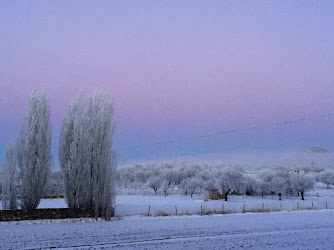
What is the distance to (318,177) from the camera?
9750 cm

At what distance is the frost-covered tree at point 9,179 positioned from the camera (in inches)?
911

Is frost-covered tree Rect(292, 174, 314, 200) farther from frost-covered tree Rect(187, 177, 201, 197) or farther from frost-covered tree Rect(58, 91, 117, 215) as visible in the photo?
frost-covered tree Rect(58, 91, 117, 215)

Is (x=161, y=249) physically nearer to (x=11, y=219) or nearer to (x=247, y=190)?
(x=11, y=219)

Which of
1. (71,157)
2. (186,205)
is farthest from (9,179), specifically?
(186,205)

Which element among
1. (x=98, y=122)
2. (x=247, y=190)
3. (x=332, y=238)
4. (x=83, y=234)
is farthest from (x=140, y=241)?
(x=247, y=190)

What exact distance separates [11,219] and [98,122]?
8531mm

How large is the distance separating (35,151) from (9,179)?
2400mm

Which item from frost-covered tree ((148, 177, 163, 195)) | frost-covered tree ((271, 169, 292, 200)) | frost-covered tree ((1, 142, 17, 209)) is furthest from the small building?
frost-covered tree ((1, 142, 17, 209))

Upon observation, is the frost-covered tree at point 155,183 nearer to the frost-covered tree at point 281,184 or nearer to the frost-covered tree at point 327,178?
the frost-covered tree at point 281,184

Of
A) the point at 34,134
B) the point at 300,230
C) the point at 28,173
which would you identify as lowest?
the point at 300,230

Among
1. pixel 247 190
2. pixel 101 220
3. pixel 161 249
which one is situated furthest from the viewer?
pixel 247 190

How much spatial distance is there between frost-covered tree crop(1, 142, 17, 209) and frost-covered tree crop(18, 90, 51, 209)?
15.6 inches

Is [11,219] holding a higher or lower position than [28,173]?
lower

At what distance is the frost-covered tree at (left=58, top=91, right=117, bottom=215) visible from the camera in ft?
79.5
